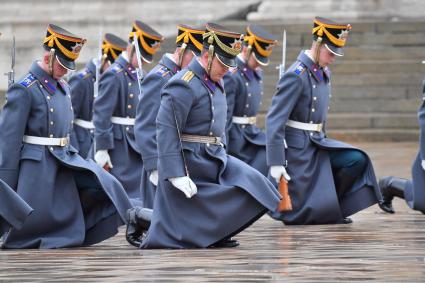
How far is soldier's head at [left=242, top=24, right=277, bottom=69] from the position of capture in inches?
537

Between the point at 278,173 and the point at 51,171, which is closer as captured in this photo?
the point at 51,171

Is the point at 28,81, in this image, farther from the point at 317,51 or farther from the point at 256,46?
the point at 256,46

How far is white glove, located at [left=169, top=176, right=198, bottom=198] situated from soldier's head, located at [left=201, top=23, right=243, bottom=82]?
751 mm

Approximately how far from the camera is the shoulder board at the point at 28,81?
10.1 metres

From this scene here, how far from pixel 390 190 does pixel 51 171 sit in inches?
144

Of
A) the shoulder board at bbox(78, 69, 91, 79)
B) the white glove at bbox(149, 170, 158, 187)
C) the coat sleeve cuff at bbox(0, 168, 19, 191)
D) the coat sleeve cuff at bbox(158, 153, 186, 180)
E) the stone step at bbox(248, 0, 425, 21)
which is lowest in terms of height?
the stone step at bbox(248, 0, 425, 21)

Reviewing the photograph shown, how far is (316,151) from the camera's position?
12.0m

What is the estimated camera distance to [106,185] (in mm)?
10016

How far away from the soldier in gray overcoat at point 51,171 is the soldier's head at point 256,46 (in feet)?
11.8

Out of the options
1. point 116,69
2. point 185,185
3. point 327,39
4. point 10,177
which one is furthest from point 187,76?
point 116,69

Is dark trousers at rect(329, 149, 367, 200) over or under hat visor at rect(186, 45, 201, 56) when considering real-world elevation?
under

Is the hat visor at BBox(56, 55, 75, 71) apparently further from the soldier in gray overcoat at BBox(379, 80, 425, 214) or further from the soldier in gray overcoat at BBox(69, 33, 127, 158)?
the soldier in gray overcoat at BBox(69, 33, 127, 158)

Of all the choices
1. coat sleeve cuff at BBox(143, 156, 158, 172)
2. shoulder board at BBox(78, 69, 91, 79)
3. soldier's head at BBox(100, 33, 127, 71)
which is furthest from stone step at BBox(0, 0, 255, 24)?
coat sleeve cuff at BBox(143, 156, 158, 172)

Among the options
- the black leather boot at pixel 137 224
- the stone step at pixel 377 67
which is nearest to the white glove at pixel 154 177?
the black leather boot at pixel 137 224
